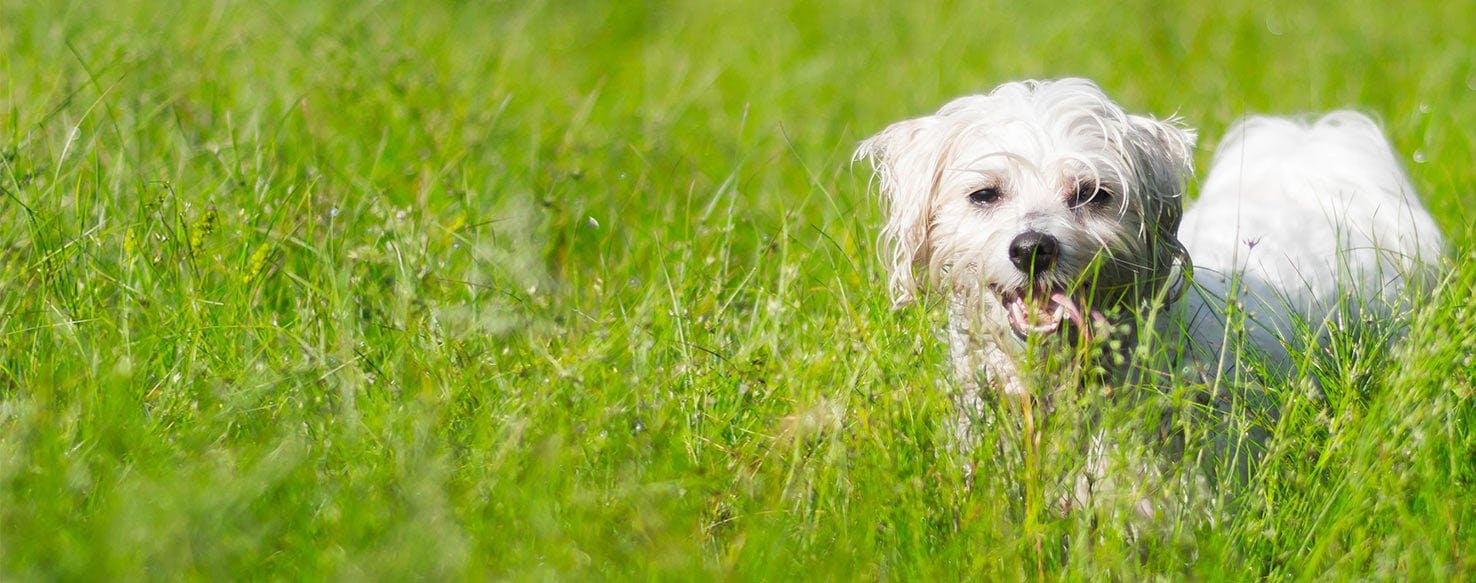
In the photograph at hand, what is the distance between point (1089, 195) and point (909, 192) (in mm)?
502

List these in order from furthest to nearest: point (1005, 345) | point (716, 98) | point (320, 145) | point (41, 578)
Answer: point (716, 98) < point (320, 145) < point (1005, 345) < point (41, 578)

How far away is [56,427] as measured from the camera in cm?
303

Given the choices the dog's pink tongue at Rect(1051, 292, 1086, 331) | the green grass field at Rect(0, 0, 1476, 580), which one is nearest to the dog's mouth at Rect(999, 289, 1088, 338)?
the dog's pink tongue at Rect(1051, 292, 1086, 331)

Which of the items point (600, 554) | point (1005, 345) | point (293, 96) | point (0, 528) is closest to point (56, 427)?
point (0, 528)

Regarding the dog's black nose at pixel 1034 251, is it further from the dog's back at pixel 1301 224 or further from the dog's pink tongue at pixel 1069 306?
the dog's back at pixel 1301 224

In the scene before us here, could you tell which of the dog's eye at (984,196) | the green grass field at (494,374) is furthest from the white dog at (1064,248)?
the green grass field at (494,374)

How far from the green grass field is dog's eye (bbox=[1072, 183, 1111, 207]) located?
18.9 inches

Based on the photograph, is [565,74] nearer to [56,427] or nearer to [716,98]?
[716,98]

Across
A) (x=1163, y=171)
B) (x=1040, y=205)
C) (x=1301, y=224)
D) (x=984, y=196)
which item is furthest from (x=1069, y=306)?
(x=1301, y=224)

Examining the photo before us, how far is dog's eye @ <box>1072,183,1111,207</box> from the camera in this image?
374cm

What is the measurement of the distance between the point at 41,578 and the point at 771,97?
5367 millimetres

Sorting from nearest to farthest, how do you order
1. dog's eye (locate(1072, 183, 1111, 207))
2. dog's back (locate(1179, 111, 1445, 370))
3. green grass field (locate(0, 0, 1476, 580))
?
1. green grass field (locate(0, 0, 1476, 580))
2. dog's eye (locate(1072, 183, 1111, 207))
3. dog's back (locate(1179, 111, 1445, 370))

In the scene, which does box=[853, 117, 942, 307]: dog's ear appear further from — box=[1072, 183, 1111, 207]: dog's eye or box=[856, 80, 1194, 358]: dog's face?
box=[1072, 183, 1111, 207]: dog's eye

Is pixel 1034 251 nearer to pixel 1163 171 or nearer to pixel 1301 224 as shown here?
pixel 1163 171
